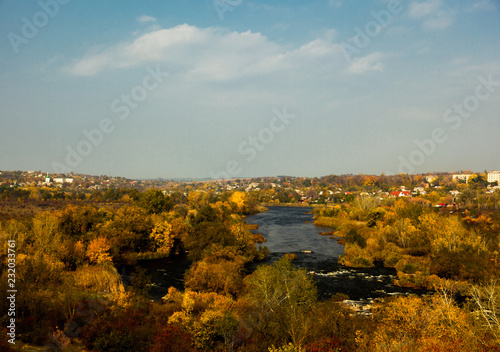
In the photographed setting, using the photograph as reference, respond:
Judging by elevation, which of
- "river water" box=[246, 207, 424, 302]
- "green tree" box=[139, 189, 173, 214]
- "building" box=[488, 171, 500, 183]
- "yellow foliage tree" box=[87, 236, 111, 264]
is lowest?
"river water" box=[246, 207, 424, 302]

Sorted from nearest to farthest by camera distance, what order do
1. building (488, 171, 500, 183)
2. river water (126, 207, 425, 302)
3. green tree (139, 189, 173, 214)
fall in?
1. river water (126, 207, 425, 302)
2. green tree (139, 189, 173, 214)
3. building (488, 171, 500, 183)

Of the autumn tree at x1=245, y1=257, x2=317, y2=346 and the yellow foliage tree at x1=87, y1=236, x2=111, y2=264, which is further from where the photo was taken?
the yellow foliage tree at x1=87, y1=236, x2=111, y2=264

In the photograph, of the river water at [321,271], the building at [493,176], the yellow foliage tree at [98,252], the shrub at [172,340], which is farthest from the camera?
the building at [493,176]

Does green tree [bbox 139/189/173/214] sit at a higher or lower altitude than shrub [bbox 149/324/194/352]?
higher

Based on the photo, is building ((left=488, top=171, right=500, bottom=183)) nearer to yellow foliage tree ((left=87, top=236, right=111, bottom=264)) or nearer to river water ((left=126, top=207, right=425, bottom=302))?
river water ((left=126, top=207, right=425, bottom=302))

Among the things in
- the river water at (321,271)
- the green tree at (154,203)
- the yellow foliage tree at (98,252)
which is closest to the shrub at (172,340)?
the river water at (321,271)

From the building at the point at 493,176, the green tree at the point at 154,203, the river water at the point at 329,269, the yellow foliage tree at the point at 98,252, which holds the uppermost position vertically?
the building at the point at 493,176

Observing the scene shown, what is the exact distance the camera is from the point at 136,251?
4672 cm

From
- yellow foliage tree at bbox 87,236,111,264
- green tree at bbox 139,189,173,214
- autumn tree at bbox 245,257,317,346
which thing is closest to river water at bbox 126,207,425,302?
yellow foliage tree at bbox 87,236,111,264

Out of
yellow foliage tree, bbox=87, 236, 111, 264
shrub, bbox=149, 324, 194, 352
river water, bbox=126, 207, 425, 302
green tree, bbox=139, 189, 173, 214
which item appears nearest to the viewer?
shrub, bbox=149, 324, 194, 352

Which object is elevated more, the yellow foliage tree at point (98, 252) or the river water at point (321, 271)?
the yellow foliage tree at point (98, 252)

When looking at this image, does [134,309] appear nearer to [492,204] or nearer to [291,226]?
[291,226]

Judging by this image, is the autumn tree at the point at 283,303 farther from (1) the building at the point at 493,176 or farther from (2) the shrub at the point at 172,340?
(1) the building at the point at 493,176

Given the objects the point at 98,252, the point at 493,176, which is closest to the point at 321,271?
the point at 98,252
